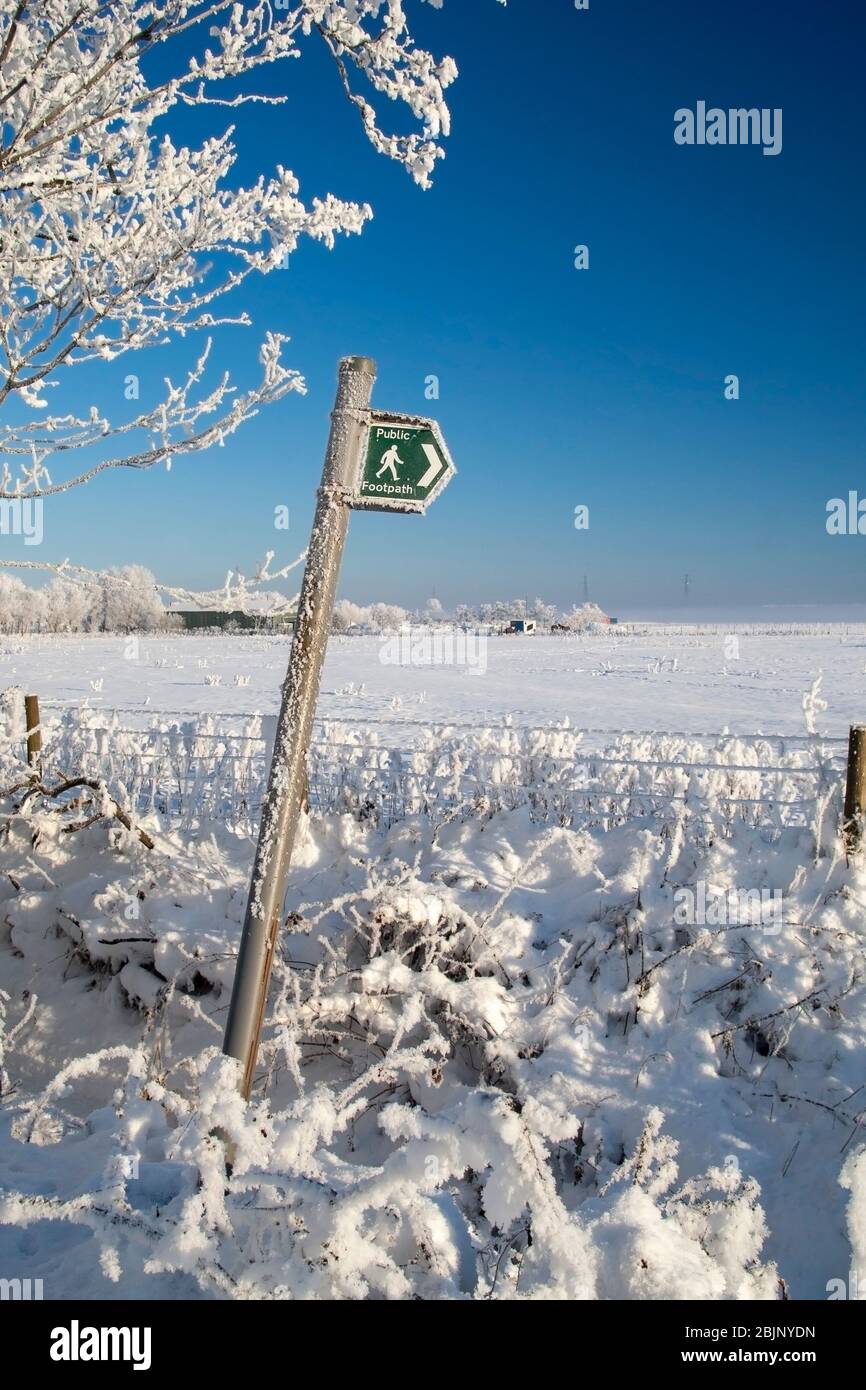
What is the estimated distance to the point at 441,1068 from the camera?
149 inches

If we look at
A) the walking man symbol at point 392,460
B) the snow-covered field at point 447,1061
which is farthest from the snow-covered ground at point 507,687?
the walking man symbol at point 392,460

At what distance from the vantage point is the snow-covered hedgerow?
1.99 metres

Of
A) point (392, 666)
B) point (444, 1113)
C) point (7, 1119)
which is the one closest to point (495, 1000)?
point (444, 1113)

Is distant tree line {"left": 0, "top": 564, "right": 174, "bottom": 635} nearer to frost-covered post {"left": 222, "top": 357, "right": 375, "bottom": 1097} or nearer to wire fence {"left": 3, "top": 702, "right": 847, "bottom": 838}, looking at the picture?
wire fence {"left": 3, "top": 702, "right": 847, "bottom": 838}

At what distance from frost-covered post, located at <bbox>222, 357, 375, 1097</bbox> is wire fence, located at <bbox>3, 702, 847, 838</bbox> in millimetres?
3901

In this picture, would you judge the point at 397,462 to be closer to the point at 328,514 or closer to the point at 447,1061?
the point at 328,514

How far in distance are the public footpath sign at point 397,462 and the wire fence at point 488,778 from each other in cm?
400

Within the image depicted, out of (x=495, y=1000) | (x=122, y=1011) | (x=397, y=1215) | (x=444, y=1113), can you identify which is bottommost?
(x=122, y=1011)

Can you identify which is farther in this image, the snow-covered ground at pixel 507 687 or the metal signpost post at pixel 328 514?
the snow-covered ground at pixel 507 687

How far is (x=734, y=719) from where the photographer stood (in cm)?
1783

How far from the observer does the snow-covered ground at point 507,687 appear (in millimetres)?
18703

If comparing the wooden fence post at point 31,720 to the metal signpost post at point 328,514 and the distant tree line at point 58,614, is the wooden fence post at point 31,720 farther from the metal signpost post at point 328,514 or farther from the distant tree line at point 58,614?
the distant tree line at point 58,614

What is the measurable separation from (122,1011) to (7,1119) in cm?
142
